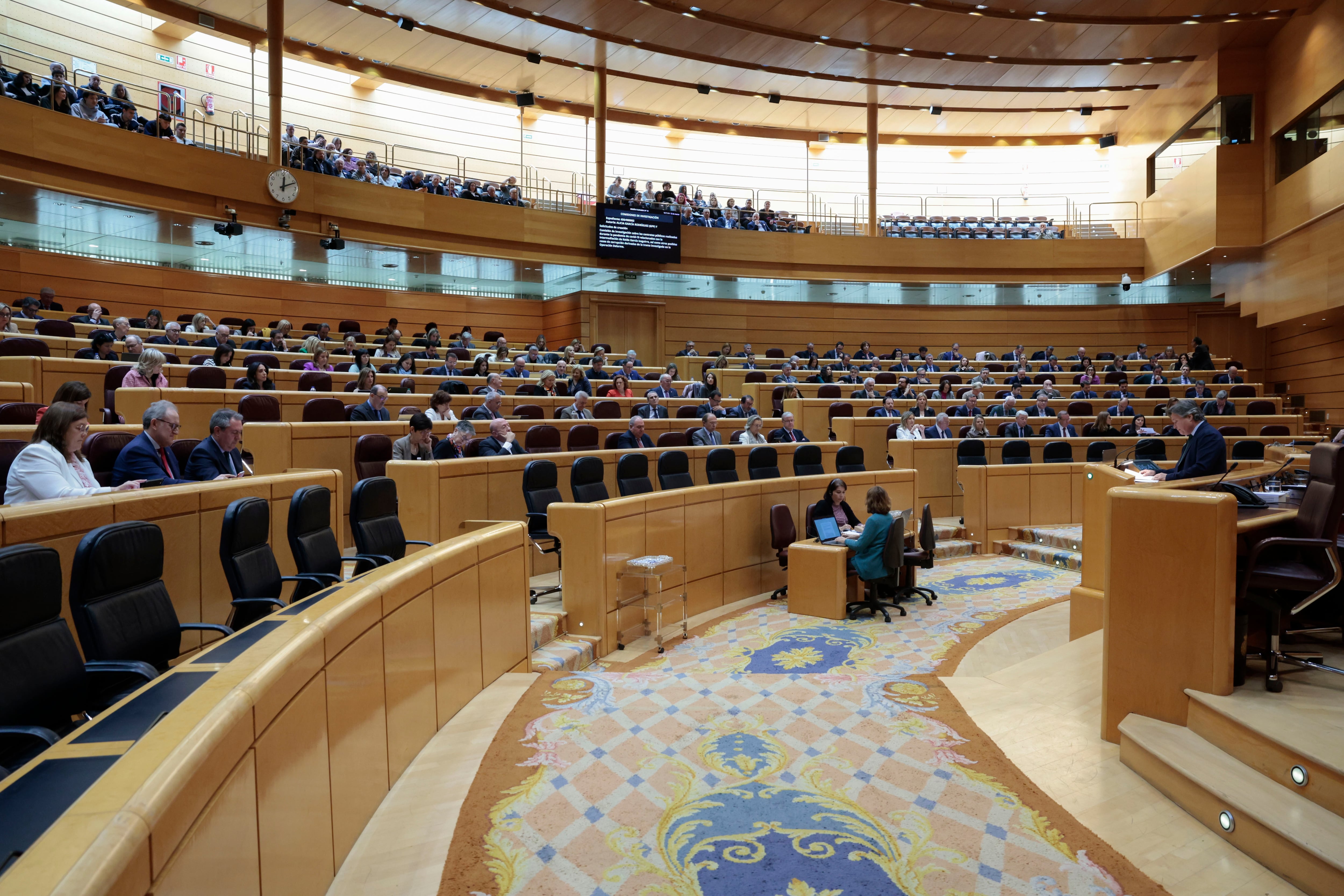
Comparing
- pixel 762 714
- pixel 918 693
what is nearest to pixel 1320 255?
pixel 918 693

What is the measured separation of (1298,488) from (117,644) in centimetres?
493

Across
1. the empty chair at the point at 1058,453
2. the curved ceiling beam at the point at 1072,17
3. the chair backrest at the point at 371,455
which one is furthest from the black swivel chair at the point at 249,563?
the curved ceiling beam at the point at 1072,17

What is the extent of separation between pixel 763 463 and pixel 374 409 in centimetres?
335

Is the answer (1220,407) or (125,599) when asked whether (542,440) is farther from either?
(1220,407)

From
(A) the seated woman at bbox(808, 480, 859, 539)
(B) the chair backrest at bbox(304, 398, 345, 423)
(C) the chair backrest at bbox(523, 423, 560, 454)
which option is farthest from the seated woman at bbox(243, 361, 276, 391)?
(A) the seated woman at bbox(808, 480, 859, 539)

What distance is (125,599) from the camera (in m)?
2.28

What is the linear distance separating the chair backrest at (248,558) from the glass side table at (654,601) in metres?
2.34

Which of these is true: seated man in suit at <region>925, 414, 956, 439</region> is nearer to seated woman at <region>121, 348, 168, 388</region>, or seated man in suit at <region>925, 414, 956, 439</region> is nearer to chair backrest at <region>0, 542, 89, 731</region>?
seated woman at <region>121, 348, 168, 388</region>

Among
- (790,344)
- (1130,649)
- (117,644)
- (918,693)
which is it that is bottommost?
(918,693)

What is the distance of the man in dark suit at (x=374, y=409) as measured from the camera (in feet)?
20.9

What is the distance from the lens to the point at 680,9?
44.7ft

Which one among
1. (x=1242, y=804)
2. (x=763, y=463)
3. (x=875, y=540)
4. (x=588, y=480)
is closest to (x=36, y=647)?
(x=1242, y=804)

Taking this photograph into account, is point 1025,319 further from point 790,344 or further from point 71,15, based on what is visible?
point 71,15

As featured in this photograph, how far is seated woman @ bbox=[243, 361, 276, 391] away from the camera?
7.03m
